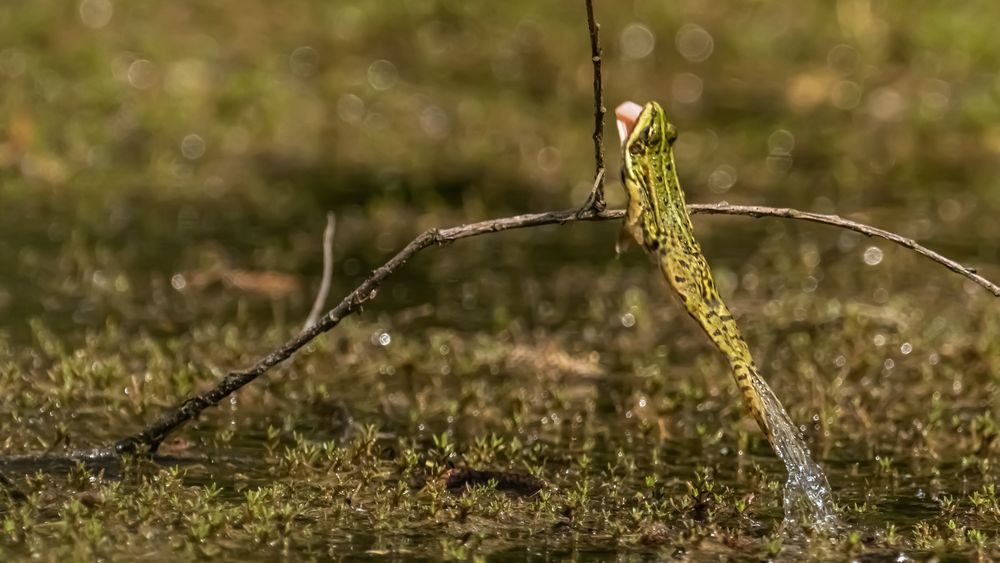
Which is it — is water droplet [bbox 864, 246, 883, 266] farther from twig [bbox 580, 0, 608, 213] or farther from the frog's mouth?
twig [bbox 580, 0, 608, 213]

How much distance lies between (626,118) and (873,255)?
4.17 m

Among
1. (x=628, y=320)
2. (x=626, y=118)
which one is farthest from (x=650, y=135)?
(x=628, y=320)

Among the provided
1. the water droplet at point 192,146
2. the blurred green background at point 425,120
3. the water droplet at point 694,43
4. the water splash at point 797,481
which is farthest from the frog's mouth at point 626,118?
the water droplet at point 694,43

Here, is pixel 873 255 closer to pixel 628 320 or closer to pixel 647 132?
pixel 628 320

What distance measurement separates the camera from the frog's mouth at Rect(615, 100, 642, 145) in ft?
13.1

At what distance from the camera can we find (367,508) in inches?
170

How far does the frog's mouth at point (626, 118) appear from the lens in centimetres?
398

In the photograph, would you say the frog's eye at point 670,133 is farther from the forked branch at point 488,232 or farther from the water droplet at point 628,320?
the water droplet at point 628,320

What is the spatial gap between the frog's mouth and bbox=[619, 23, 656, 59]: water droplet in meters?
7.25

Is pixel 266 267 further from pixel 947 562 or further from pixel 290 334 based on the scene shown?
pixel 947 562

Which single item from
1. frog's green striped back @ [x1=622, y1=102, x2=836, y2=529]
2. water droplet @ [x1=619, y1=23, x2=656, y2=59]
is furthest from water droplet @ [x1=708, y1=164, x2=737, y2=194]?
frog's green striped back @ [x1=622, y1=102, x2=836, y2=529]

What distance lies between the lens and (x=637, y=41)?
11.4 meters

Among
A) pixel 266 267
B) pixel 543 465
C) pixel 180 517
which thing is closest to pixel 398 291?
pixel 266 267

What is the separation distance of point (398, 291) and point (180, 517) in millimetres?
3232
